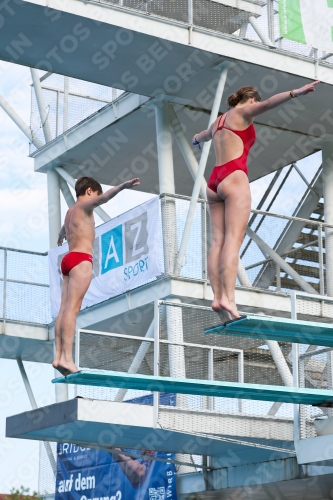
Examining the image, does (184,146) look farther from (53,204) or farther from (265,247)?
(53,204)

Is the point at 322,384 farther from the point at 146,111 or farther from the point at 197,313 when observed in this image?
the point at 146,111

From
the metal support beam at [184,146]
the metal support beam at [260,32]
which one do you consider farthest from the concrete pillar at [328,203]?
the metal support beam at [260,32]

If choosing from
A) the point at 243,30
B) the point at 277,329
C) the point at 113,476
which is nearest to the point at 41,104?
the point at 243,30

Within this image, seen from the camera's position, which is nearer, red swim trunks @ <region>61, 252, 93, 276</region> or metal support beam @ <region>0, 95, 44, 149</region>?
red swim trunks @ <region>61, 252, 93, 276</region>

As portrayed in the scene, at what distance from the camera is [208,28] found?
20766mm

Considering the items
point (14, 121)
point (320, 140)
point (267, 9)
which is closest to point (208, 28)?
point (267, 9)

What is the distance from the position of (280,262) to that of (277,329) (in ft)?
34.3

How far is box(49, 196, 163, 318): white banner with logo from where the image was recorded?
800 inches

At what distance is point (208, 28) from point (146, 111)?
93.9 inches

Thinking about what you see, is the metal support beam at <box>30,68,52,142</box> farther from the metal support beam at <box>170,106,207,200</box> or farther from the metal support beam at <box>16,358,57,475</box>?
the metal support beam at <box>16,358,57,475</box>

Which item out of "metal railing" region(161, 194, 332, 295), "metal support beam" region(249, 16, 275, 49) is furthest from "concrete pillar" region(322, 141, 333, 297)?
"metal support beam" region(249, 16, 275, 49)

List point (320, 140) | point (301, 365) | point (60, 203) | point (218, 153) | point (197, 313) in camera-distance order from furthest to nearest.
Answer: point (60, 203)
point (320, 140)
point (197, 313)
point (301, 365)
point (218, 153)

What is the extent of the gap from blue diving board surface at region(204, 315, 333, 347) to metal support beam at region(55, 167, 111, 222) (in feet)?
35.0

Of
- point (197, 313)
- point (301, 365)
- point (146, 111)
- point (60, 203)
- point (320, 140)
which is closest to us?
point (301, 365)
